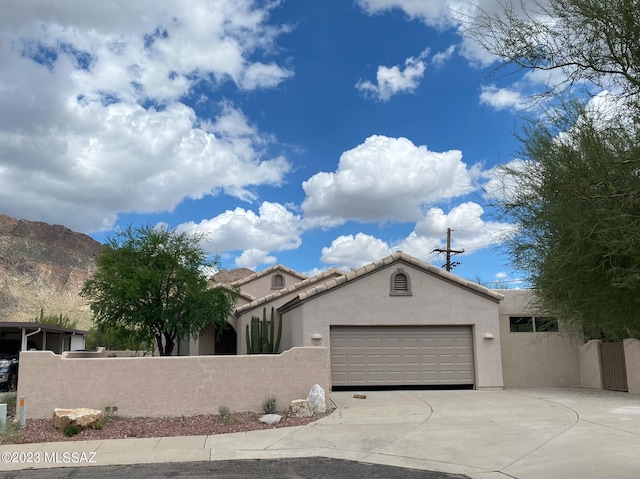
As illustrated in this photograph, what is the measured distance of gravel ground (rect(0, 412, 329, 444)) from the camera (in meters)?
11.7

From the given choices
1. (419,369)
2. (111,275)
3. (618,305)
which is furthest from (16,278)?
(618,305)

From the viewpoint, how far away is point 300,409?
13.5m

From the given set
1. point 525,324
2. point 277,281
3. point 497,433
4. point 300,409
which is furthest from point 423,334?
point 277,281

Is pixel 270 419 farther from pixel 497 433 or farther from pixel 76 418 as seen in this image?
pixel 497 433

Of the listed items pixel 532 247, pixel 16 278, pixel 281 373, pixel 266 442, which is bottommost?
pixel 266 442

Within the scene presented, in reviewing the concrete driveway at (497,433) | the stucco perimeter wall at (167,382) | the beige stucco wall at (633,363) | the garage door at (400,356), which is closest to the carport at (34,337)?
the stucco perimeter wall at (167,382)

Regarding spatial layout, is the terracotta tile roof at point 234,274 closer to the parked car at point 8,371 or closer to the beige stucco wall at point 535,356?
the parked car at point 8,371

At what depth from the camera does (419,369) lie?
739 inches

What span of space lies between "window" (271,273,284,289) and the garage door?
14.7 metres

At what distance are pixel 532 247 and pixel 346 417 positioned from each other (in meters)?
7.76

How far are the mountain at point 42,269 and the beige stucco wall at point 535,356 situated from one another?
53.2 meters

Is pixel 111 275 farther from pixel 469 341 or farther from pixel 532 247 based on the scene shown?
pixel 532 247

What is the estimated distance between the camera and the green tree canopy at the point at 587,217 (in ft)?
17.4

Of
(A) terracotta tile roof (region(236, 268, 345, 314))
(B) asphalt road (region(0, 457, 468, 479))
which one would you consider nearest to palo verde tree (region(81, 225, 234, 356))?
(A) terracotta tile roof (region(236, 268, 345, 314))
